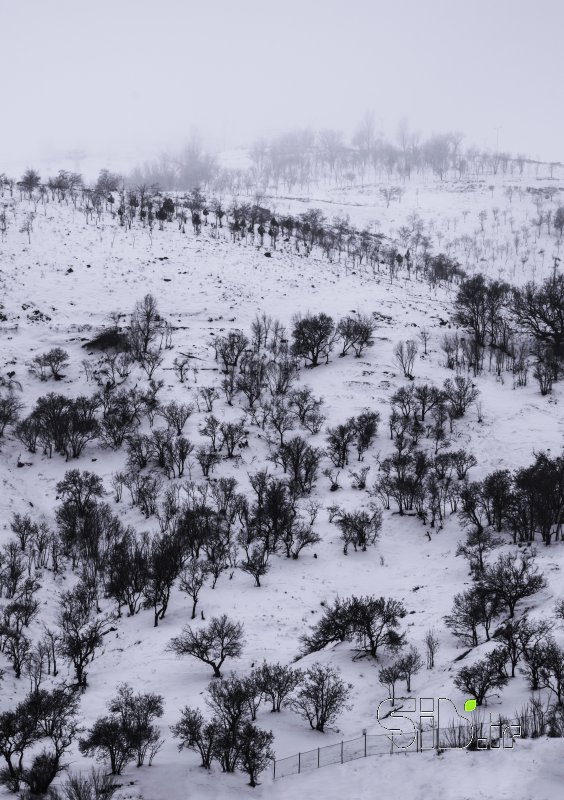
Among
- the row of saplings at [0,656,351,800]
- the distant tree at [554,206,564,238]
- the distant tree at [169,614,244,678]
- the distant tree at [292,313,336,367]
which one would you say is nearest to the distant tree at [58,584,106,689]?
the row of saplings at [0,656,351,800]

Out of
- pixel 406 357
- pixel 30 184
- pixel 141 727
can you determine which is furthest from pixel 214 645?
pixel 30 184

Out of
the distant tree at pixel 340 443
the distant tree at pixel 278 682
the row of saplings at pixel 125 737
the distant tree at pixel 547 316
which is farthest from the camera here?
the distant tree at pixel 547 316

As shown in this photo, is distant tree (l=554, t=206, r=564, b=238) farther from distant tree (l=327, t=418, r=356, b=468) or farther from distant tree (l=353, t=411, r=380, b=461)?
distant tree (l=327, t=418, r=356, b=468)

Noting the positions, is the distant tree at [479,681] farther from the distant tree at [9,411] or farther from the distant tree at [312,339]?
the distant tree at [312,339]

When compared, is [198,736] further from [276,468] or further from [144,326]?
[144,326]

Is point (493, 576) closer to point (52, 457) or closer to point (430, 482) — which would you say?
point (430, 482)

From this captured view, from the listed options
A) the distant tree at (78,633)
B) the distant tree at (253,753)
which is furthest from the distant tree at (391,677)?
the distant tree at (78,633)
